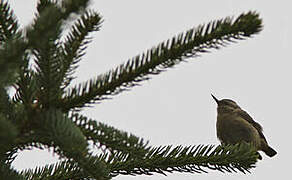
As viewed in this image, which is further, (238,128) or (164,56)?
(238,128)

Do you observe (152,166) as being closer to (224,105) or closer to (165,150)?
(165,150)

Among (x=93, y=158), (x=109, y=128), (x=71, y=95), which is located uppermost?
(x=71, y=95)

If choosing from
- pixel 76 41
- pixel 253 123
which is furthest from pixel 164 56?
pixel 253 123

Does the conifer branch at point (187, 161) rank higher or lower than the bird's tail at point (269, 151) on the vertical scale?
lower

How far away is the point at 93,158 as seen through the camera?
1.33 meters

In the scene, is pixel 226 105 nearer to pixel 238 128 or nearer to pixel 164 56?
pixel 238 128

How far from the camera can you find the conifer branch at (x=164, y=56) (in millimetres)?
1308

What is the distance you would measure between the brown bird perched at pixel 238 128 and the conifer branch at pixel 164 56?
493 cm

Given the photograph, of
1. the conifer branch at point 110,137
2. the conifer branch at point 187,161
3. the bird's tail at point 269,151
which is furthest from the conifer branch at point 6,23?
the bird's tail at point 269,151

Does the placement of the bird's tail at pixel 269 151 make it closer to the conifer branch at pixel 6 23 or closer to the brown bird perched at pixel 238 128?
the brown bird perched at pixel 238 128

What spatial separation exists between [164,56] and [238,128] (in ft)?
17.4

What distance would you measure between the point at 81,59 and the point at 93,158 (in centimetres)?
34

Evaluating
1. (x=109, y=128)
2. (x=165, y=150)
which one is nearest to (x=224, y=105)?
(x=165, y=150)

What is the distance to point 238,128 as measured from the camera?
6434mm
